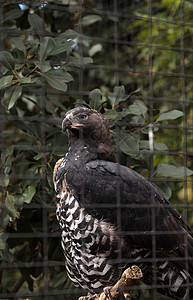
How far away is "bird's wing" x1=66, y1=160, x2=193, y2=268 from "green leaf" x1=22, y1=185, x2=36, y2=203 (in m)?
0.24

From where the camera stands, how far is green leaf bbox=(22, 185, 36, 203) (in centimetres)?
199

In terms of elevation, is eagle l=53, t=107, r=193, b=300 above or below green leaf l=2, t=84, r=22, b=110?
below

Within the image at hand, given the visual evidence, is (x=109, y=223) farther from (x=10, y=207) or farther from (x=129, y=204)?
(x=10, y=207)

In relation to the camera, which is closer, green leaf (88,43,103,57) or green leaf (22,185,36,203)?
green leaf (22,185,36,203)

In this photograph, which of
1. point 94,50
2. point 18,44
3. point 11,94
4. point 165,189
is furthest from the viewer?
point 94,50

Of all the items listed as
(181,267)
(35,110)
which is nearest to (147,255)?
(181,267)

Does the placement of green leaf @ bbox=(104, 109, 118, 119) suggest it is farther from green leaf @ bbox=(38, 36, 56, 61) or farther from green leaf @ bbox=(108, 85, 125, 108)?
green leaf @ bbox=(38, 36, 56, 61)

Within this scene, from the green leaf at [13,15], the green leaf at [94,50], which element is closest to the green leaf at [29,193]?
the green leaf at [13,15]

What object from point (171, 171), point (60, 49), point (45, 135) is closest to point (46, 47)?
point (60, 49)

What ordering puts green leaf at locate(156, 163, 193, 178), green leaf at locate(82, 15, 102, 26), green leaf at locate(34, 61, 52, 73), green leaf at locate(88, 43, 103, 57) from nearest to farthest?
green leaf at locate(34, 61, 52, 73) < green leaf at locate(156, 163, 193, 178) < green leaf at locate(82, 15, 102, 26) < green leaf at locate(88, 43, 103, 57)

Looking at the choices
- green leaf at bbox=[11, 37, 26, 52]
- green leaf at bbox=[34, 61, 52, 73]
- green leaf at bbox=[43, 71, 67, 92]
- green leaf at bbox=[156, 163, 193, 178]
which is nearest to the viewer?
green leaf at bbox=[34, 61, 52, 73]

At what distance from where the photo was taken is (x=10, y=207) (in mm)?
1953

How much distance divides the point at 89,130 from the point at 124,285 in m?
0.64

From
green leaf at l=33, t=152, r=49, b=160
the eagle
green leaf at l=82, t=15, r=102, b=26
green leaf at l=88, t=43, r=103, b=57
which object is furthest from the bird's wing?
green leaf at l=88, t=43, r=103, b=57
